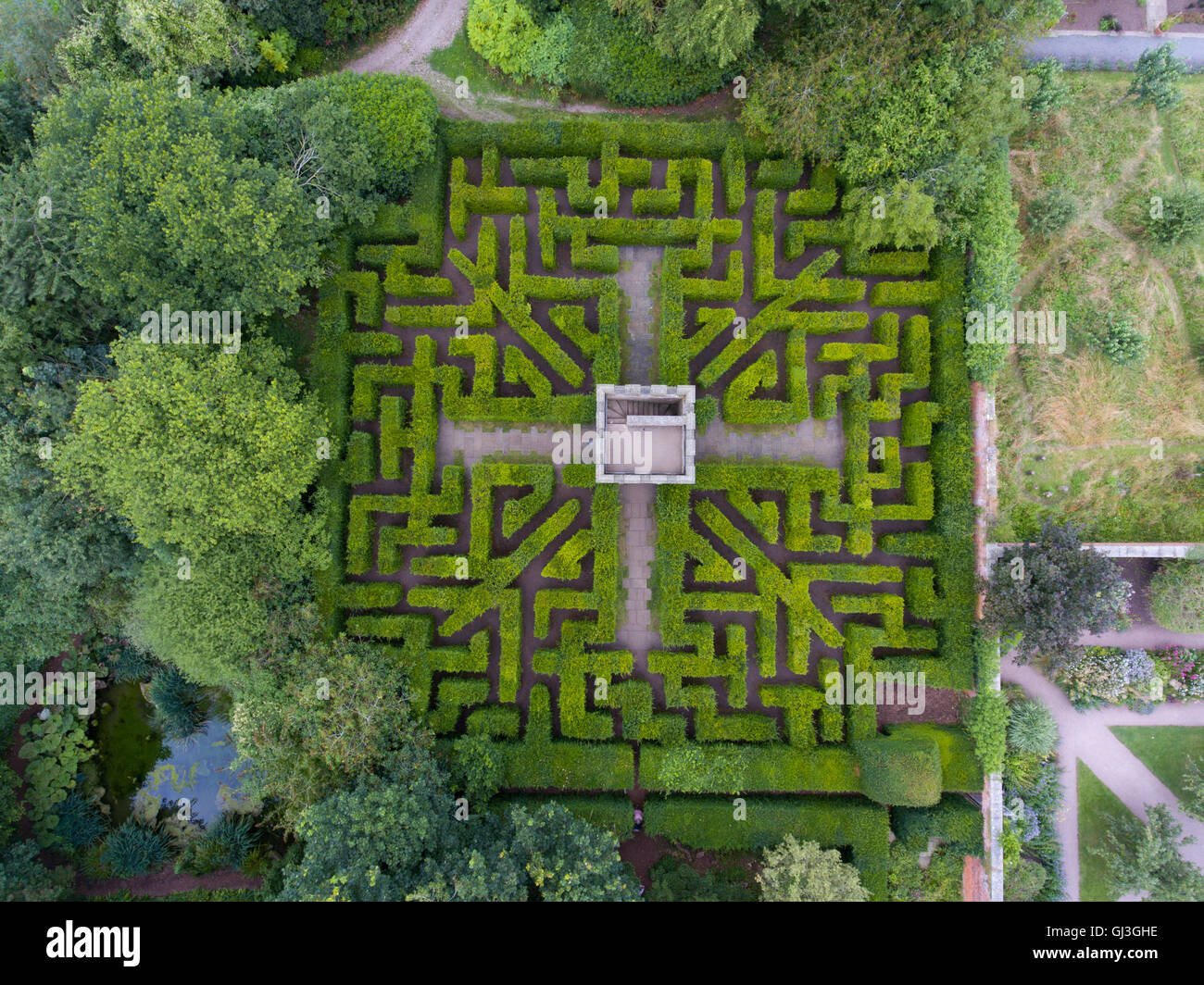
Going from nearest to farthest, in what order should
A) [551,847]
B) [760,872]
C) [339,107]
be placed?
[551,847]
[339,107]
[760,872]

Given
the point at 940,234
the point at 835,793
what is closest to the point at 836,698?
the point at 835,793

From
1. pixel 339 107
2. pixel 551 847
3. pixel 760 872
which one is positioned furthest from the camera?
pixel 760 872

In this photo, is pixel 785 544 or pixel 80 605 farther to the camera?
pixel 785 544

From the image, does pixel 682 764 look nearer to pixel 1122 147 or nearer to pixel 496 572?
pixel 496 572

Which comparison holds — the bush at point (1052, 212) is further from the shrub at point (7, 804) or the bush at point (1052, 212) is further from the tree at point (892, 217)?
the shrub at point (7, 804)

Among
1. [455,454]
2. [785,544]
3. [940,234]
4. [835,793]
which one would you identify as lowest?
[835,793]

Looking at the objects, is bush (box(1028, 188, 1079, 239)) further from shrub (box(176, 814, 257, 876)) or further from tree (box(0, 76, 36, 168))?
shrub (box(176, 814, 257, 876))

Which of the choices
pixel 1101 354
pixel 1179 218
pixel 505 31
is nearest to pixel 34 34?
pixel 505 31
